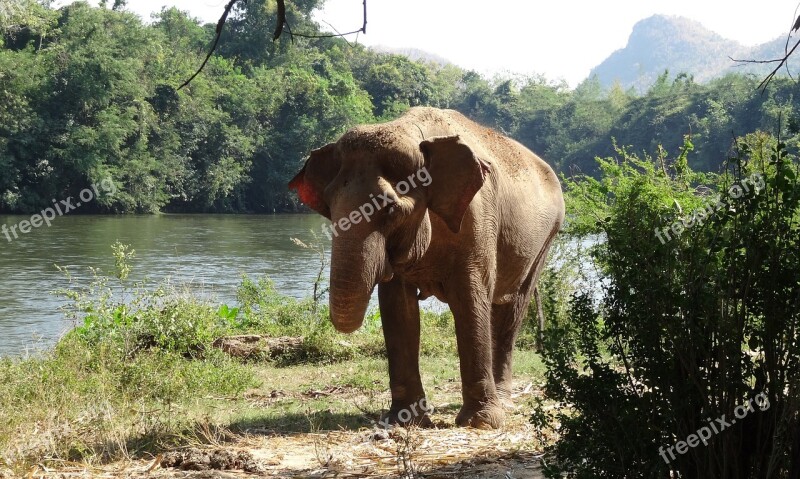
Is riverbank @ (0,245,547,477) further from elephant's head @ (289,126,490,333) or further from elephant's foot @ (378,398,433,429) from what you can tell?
elephant's head @ (289,126,490,333)

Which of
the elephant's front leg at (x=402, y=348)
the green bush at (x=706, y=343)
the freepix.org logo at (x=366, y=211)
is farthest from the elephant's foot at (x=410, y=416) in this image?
the green bush at (x=706, y=343)

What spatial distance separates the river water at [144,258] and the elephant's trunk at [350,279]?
8611 millimetres

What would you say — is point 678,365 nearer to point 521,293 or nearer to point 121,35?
point 521,293

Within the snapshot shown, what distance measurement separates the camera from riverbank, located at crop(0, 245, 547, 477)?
18.9 feet

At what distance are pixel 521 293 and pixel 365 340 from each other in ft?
12.4

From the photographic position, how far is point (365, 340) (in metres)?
12.2

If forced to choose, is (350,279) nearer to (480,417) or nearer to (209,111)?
(480,417)

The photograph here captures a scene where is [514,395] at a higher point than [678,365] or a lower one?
lower

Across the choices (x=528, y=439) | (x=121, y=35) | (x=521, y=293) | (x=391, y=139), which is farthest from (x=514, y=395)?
(x=121, y=35)

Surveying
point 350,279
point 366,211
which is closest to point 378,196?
point 366,211

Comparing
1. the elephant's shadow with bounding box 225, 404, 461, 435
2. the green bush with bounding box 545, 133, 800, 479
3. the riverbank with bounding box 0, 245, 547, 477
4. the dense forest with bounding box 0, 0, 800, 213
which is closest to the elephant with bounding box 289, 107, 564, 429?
the elephant's shadow with bounding box 225, 404, 461, 435

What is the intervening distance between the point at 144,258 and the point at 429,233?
89.0 ft

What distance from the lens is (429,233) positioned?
6766 millimetres

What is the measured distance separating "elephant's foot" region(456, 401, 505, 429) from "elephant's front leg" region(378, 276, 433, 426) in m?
0.26
